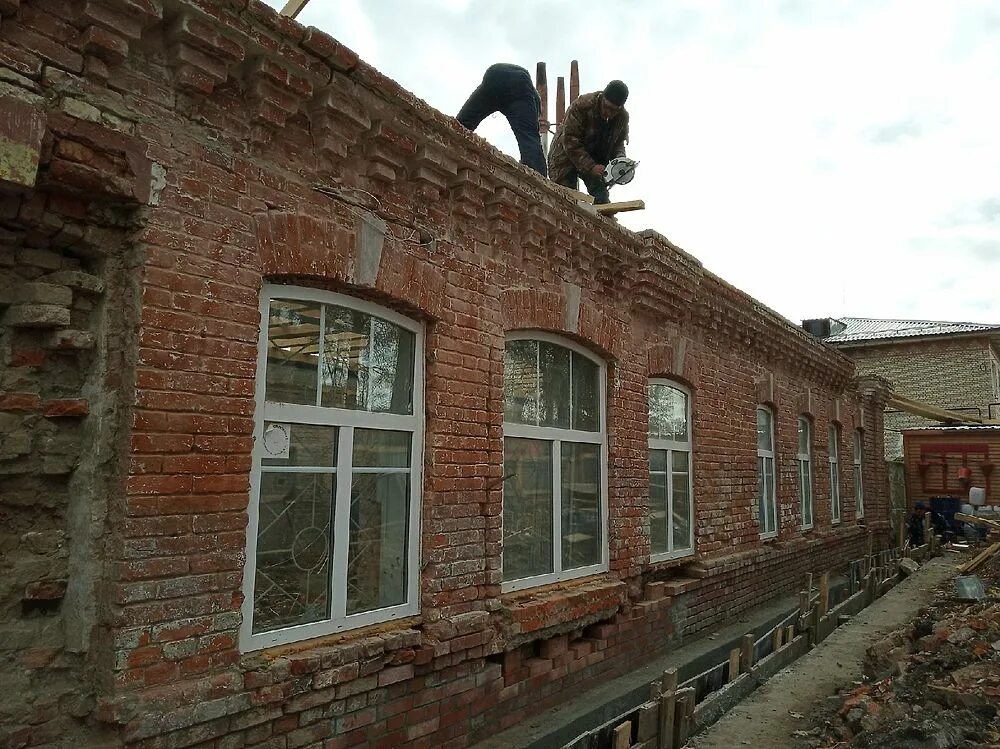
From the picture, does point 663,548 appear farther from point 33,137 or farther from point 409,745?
point 33,137

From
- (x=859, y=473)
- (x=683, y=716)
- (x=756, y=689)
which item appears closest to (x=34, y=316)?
(x=683, y=716)

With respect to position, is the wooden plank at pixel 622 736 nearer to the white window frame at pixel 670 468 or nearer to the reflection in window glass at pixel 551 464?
the reflection in window glass at pixel 551 464

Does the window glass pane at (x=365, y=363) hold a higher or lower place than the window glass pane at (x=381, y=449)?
higher

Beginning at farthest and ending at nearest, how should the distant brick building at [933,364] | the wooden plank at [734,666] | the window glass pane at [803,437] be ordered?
the distant brick building at [933,364]
the window glass pane at [803,437]
the wooden plank at [734,666]

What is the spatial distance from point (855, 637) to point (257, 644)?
6769 mm

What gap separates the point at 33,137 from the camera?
257 cm

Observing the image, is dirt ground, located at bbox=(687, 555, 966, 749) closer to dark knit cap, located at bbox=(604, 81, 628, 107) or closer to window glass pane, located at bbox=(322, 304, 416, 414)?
window glass pane, located at bbox=(322, 304, 416, 414)

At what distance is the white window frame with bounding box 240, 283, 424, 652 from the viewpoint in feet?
11.0

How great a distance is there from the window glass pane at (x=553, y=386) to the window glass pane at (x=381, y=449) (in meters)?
1.42

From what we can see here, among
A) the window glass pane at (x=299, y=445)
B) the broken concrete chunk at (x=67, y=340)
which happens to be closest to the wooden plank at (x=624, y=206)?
the window glass pane at (x=299, y=445)

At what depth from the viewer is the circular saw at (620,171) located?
6.81m

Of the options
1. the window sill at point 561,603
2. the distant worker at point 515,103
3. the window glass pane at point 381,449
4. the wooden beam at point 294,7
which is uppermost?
the distant worker at point 515,103

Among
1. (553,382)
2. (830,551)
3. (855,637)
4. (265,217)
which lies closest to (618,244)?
(553,382)

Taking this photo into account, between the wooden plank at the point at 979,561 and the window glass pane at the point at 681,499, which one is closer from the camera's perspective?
the window glass pane at the point at 681,499
